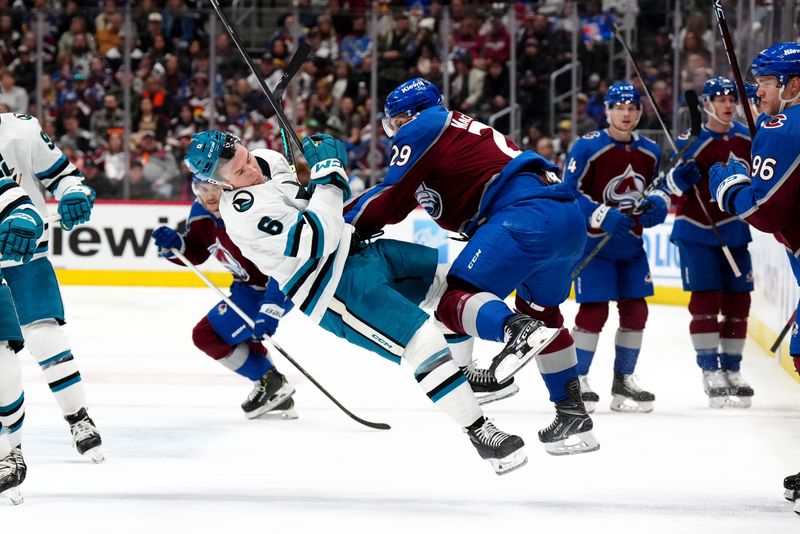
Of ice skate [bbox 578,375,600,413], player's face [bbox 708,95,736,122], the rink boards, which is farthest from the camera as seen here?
the rink boards

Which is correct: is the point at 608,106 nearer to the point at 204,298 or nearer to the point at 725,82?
the point at 725,82

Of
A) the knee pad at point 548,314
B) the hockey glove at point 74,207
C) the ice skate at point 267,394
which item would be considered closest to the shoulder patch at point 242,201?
the hockey glove at point 74,207

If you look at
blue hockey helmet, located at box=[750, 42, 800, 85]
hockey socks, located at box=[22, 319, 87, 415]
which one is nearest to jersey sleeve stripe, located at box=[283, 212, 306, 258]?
hockey socks, located at box=[22, 319, 87, 415]

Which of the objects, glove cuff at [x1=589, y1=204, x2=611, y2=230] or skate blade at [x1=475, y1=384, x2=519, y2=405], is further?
glove cuff at [x1=589, y1=204, x2=611, y2=230]

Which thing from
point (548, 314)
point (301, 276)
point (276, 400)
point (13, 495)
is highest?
point (301, 276)

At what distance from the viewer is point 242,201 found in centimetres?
330

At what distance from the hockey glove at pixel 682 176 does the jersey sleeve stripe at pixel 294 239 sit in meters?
2.26

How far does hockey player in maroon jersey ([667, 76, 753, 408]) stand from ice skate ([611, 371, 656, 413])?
345mm

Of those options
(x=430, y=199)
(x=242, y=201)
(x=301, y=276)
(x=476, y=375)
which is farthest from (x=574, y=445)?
(x=242, y=201)

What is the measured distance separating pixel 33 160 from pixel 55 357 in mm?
667

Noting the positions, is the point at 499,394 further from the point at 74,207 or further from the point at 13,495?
the point at 13,495

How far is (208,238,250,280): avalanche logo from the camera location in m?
4.69

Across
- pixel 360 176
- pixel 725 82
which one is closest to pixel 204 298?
pixel 360 176

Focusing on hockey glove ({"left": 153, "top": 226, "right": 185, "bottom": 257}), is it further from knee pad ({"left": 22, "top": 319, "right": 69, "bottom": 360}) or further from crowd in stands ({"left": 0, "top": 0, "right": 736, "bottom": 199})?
crowd in stands ({"left": 0, "top": 0, "right": 736, "bottom": 199})
